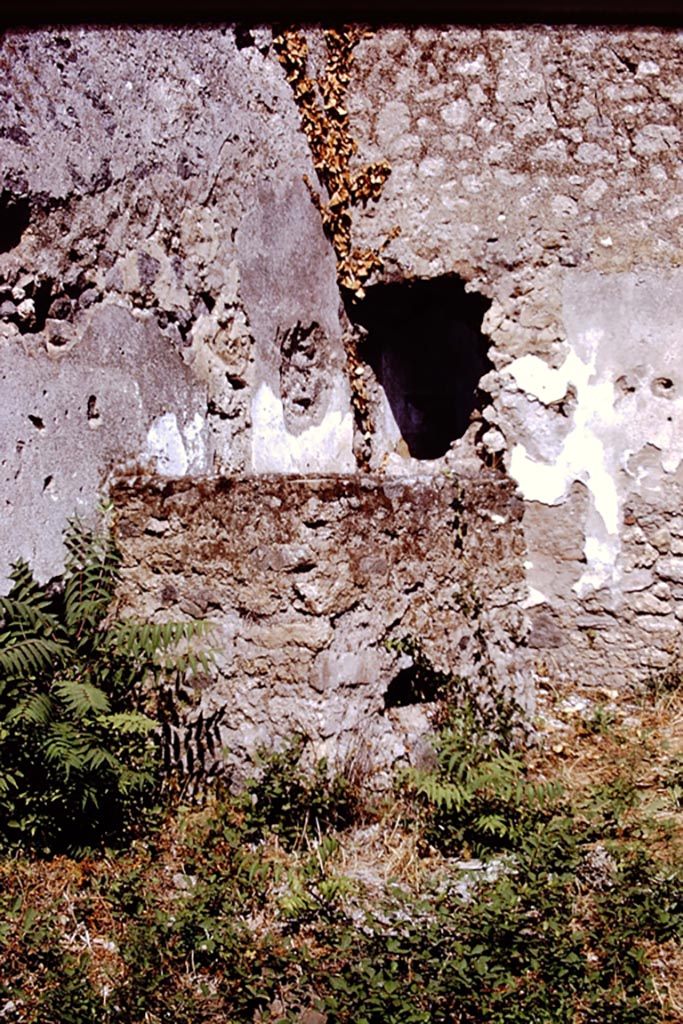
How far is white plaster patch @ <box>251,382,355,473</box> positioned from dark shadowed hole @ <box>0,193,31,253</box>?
1.82 m

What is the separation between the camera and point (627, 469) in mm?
5750

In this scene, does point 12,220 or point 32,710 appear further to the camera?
point 12,220

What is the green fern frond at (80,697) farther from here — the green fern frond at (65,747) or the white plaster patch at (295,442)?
the white plaster patch at (295,442)

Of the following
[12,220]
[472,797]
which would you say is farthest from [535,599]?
[12,220]

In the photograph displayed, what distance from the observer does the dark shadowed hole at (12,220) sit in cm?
421

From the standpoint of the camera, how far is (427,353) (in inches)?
313

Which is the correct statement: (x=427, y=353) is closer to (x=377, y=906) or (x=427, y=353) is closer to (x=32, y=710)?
(x=32, y=710)

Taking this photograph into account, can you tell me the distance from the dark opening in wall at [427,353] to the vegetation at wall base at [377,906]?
8.98 ft

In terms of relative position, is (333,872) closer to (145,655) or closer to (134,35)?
(145,655)

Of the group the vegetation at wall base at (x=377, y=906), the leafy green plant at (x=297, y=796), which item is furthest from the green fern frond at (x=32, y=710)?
the leafy green plant at (x=297, y=796)

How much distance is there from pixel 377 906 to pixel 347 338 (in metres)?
3.92

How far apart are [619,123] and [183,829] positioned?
14.9 feet

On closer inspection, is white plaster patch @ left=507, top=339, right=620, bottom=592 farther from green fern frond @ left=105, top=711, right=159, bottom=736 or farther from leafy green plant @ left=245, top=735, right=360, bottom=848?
green fern frond @ left=105, top=711, right=159, bottom=736

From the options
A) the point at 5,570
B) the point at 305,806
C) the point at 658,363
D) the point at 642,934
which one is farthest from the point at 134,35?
the point at 642,934
